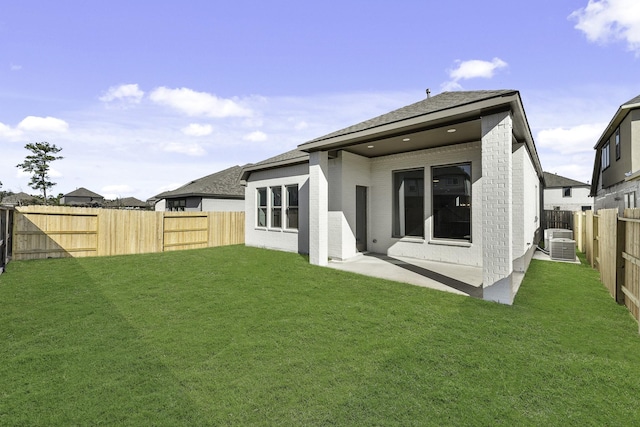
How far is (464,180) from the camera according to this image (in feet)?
27.4

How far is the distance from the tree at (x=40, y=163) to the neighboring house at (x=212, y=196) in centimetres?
1805

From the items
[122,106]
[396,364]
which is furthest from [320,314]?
[122,106]

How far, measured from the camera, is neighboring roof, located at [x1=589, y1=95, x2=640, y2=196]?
12.1 metres

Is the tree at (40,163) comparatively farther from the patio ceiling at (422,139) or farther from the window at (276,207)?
the patio ceiling at (422,139)

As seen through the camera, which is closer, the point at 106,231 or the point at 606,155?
the point at 106,231

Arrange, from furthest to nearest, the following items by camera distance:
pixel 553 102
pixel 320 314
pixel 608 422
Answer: pixel 553 102 < pixel 320 314 < pixel 608 422

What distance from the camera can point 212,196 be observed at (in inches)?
750

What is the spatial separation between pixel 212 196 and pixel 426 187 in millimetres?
14557

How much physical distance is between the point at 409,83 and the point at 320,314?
8.22m

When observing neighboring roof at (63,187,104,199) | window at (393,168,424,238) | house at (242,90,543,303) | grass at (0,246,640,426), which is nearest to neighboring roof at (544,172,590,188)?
house at (242,90,543,303)

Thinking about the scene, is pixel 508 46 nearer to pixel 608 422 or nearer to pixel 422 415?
pixel 608 422

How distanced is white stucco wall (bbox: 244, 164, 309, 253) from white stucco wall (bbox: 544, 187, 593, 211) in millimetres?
35440

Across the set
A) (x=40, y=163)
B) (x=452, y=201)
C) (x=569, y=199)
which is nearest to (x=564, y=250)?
(x=452, y=201)

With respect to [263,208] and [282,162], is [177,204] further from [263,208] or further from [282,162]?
[282,162]
